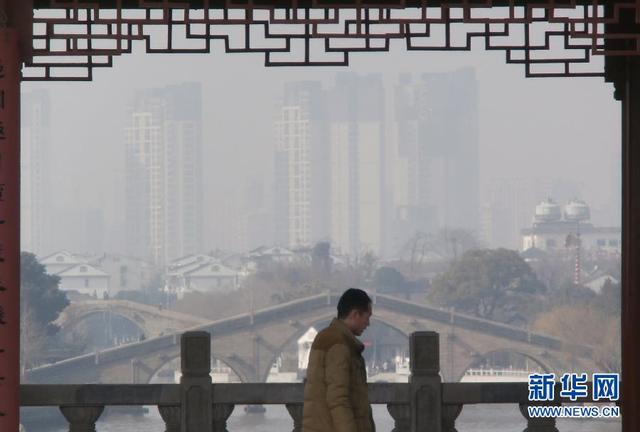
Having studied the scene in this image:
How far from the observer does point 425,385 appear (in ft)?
21.4

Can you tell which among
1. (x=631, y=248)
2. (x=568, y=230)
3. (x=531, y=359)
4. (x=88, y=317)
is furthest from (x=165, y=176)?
(x=631, y=248)

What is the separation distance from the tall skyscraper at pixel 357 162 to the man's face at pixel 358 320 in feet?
295

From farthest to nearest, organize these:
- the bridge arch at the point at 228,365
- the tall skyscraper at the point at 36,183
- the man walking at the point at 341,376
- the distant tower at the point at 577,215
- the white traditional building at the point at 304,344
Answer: the tall skyscraper at the point at 36,183 → the distant tower at the point at 577,215 → the white traditional building at the point at 304,344 → the bridge arch at the point at 228,365 → the man walking at the point at 341,376

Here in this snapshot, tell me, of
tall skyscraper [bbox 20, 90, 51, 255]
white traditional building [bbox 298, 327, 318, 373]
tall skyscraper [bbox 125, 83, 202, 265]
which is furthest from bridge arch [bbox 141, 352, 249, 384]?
tall skyscraper [bbox 20, 90, 51, 255]

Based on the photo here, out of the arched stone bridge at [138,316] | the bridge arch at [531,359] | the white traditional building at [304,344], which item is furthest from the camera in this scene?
the arched stone bridge at [138,316]

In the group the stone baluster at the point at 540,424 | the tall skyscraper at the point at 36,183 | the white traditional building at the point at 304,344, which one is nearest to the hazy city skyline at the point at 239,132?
the tall skyscraper at the point at 36,183

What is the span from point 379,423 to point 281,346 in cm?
1093

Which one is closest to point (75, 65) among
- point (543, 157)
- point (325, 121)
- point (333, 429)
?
point (333, 429)

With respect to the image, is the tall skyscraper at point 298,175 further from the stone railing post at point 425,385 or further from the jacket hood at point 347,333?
the jacket hood at point 347,333

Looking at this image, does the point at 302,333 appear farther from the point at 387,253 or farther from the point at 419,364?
the point at 419,364

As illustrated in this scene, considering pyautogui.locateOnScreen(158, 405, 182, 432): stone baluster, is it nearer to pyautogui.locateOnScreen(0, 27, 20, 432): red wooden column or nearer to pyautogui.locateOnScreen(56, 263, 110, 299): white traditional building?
pyautogui.locateOnScreen(0, 27, 20, 432): red wooden column

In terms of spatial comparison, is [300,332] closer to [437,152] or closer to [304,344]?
[304,344]

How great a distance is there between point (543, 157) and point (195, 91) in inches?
1070

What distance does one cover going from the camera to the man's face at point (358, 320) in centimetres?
421
